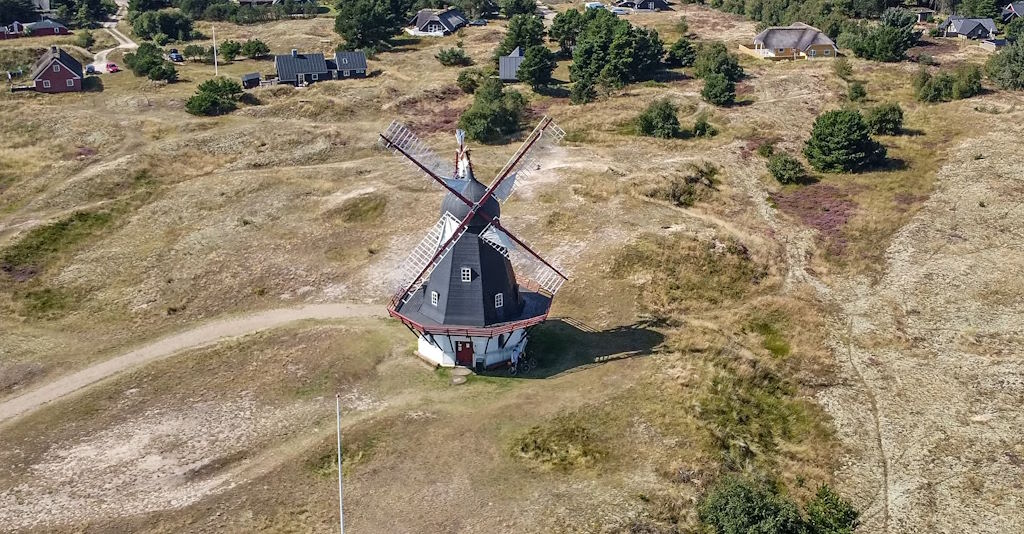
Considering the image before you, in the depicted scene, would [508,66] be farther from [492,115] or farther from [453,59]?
[492,115]

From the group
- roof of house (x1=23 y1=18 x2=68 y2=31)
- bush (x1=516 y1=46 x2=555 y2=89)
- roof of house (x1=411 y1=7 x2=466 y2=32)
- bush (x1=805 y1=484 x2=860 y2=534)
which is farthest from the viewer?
roof of house (x1=411 y1=7 x2=466 y2=32)

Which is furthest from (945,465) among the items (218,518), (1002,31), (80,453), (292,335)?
(1002,31)

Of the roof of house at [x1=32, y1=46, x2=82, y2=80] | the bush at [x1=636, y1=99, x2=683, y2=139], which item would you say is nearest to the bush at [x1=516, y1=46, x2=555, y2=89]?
the bush at [x1=636, y1=99, x2=683, y2=139]

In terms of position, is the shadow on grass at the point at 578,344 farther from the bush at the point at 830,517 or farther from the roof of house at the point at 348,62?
the roof of house at the point at 348,62

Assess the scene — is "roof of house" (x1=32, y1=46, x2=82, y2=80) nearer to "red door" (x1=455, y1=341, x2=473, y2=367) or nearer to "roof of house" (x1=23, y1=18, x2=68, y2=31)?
"roof of house" (x1=23, y1=18, x2=68, y2=31)

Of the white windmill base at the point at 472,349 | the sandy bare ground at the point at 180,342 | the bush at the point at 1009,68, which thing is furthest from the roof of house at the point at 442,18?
the white windmill base at the point at 472,349

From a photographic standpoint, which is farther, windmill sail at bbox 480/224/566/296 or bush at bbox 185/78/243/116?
bush at bbox 185/78/243/116
